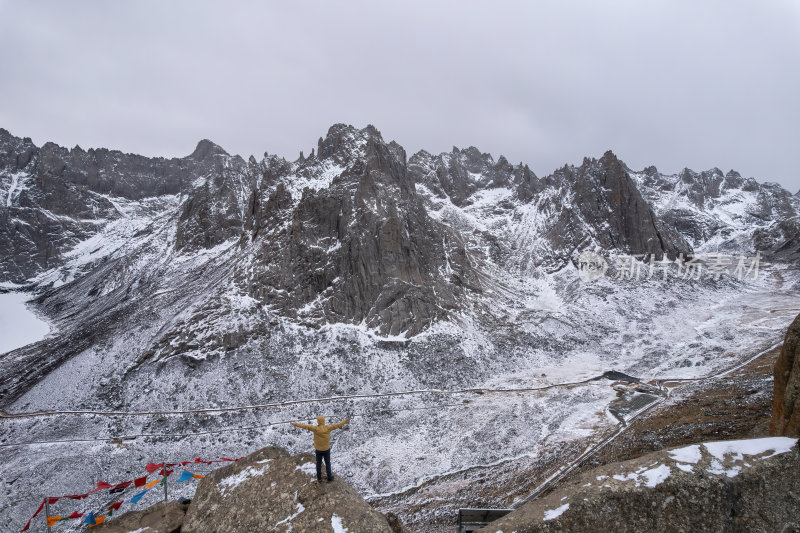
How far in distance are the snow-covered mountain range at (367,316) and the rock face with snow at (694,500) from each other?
812 inches

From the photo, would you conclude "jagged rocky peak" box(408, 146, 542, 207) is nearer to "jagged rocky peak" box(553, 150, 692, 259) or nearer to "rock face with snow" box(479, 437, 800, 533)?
"jagged rocky peak" box(553, 150, 692, 259)

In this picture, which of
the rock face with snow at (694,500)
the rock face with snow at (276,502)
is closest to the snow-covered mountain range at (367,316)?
the rock face with snow at (276,502)

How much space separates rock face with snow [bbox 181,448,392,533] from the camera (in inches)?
385

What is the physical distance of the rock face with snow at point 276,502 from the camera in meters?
9.79

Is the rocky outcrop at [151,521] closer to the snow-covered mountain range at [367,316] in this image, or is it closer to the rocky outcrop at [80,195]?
the snow-covered mountain range at [367,316]

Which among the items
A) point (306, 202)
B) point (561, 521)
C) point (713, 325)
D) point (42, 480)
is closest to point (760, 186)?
point (713, 325)

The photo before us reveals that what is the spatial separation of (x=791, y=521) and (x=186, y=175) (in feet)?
593

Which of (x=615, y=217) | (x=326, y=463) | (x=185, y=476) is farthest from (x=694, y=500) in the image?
(x=615, y=217)

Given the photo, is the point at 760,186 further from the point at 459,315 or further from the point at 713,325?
the point at 459,315

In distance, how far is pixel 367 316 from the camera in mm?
53969

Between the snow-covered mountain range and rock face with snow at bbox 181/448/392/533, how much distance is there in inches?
696

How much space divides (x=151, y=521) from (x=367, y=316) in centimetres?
4207

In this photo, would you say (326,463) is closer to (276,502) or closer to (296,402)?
(276,502)

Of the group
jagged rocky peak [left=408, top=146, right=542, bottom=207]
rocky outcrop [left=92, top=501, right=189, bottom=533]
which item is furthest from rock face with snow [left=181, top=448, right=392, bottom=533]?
jagged rocky peak [left=408, top=146, right=542, bottom=207]
